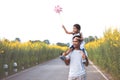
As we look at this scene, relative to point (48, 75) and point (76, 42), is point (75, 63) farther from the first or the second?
point (48, 75)

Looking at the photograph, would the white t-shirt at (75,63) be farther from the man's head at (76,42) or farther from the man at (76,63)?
the man's head at (76,42)

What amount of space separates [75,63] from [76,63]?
19mm

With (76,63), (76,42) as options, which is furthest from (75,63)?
(76,42)

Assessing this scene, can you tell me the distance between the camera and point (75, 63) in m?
8.23

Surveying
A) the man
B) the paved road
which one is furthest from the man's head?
the paved road

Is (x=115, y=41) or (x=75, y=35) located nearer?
(x=75, y=35)

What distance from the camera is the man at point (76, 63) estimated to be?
8.21 metres

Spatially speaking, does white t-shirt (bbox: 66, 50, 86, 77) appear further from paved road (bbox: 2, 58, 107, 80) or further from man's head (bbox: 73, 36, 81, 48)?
paved road (bbox: 2, 58, 107, 80)

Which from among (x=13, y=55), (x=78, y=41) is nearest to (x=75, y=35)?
(x=78, y=41)

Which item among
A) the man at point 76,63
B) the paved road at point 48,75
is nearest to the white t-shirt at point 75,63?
the man at point 76,63

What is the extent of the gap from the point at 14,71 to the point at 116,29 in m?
8.75

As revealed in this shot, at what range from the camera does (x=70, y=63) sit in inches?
325

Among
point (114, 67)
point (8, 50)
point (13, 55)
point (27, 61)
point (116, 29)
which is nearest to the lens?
point (114, 67)

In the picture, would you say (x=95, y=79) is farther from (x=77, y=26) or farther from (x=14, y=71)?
(x=77, y=26)
